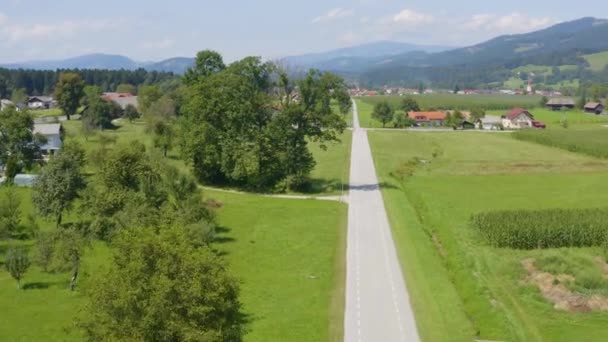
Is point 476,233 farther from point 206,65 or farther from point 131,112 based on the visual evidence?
point 131,112

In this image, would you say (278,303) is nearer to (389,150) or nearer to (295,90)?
(295,90)

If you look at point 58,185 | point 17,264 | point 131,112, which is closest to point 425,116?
→ point 131,112

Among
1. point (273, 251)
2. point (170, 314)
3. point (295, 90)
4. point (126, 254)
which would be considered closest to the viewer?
point (170, 314)

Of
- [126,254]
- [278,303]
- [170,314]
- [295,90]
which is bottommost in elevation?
[278,303]

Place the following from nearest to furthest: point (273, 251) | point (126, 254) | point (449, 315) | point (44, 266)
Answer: point (126, 254) < point (449, 315) < point (44, 266) < point (273, 251)

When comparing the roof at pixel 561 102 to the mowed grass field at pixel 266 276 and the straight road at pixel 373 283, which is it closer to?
the straight road at pixel 373 283

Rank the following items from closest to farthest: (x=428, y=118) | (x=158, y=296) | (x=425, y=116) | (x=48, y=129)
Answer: (x=158, y=296) → (x=48, y=129) → (x=428, y=118) → (x=425, y=116)

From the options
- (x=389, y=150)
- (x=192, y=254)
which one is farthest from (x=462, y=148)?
(x=192, y=254)
